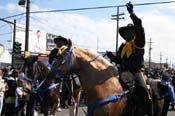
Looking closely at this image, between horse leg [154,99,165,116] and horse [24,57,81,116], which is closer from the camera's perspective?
horse leg [154,99,165,116]

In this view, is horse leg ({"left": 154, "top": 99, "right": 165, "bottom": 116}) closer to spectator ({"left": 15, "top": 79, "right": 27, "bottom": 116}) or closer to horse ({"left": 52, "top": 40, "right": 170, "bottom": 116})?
horse ({"left": 52, "top": 40, "right": 170, "bottom": 116})

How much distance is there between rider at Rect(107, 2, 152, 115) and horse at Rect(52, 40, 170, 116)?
0.32 m

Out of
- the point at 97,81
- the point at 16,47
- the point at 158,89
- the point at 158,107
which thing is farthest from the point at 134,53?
the point at 16,47

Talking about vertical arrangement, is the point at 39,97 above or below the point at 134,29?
below

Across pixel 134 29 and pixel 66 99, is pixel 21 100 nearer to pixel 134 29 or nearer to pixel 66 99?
pixel 66 99

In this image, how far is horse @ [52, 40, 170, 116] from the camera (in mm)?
7953

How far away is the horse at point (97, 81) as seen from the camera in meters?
7.95

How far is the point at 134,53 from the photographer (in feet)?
27.8

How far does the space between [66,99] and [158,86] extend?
6.52 m

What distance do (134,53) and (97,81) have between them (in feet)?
3.23

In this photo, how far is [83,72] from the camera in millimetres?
8141

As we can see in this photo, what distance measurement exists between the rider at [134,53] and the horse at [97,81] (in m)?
0.32

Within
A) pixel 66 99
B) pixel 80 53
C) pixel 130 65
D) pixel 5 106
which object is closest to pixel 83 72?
pixel 80 53

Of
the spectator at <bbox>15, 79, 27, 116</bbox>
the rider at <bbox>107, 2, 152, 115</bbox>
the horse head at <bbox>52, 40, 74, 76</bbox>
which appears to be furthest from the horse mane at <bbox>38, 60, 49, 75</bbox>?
the horse head at <bbox>52, 40, 74, 76</bbox>
